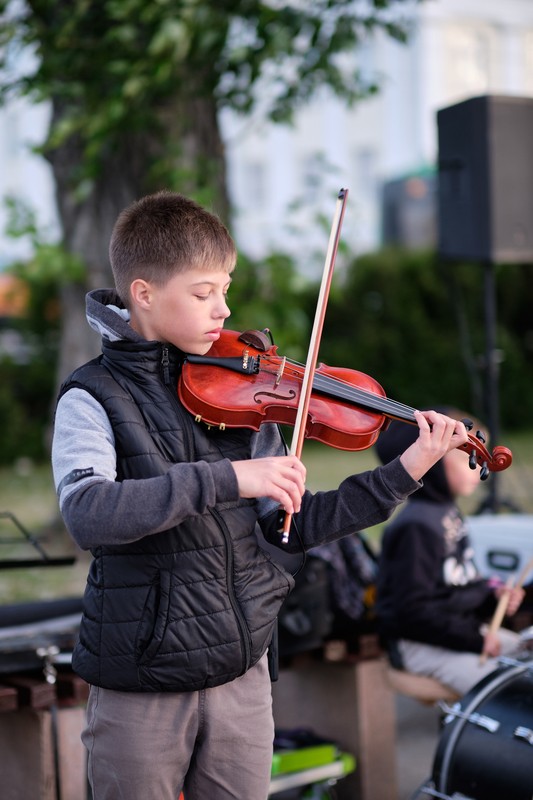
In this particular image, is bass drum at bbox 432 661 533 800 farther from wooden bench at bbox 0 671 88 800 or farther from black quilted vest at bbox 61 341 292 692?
wooden bench at bbox 0 671 88 800

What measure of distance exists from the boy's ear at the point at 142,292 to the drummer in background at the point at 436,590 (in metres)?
1.37

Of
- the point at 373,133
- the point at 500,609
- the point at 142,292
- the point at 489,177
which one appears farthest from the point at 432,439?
the point at 373,133

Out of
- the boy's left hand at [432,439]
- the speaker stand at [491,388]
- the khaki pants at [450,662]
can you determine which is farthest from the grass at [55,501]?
the boy's left hand at [432,439]

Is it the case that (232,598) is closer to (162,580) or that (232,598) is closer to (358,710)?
(162,580)

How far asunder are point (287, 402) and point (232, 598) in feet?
1.24

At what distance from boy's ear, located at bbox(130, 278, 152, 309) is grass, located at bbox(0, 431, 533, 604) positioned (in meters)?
2.84

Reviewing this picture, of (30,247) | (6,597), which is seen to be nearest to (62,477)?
(30,247)

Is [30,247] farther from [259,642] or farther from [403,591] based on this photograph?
[259,642]

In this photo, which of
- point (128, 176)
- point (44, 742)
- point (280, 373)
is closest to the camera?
point (280, 373)

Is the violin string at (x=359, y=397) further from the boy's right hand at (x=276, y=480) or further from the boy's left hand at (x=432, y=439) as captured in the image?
the boy's right hand at (x=276, y=480)

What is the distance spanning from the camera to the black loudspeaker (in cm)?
518

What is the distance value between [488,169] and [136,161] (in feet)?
6.56

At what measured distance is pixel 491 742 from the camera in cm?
254

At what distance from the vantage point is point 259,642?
6.40ft
